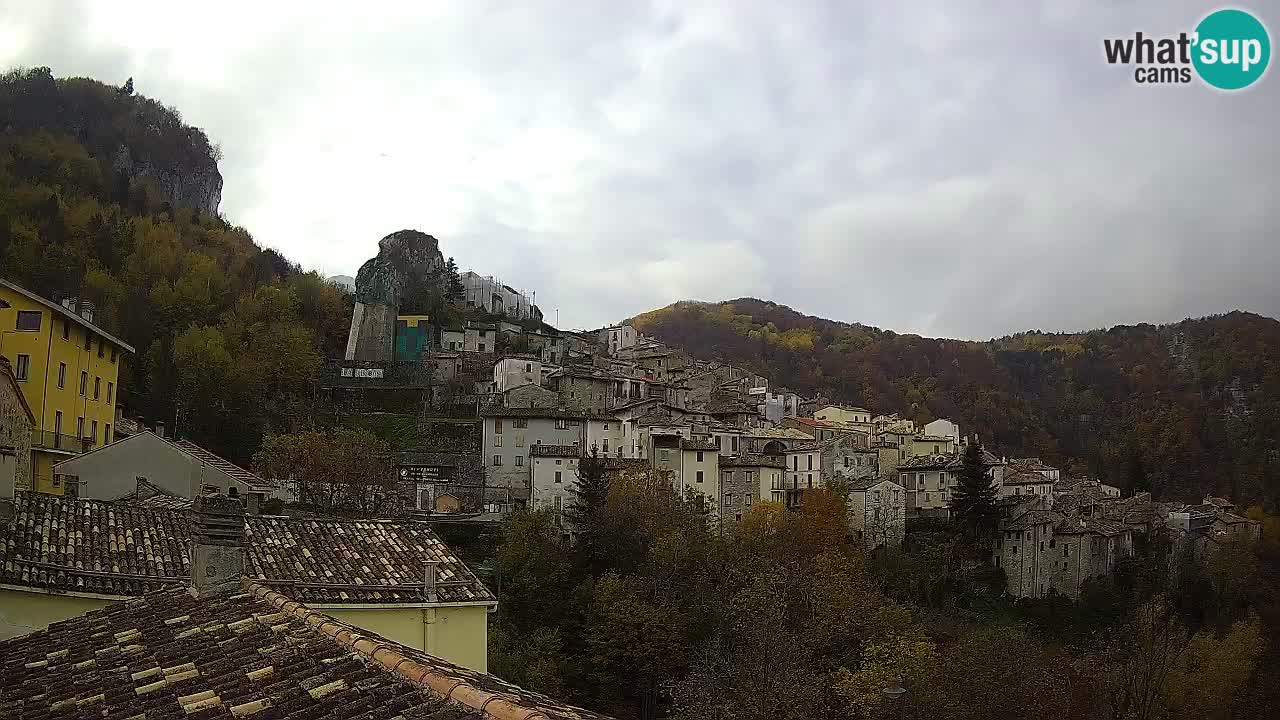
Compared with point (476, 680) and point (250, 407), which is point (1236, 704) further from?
point (250, 407)

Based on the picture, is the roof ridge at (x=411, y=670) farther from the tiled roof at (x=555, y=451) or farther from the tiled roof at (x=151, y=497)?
the tiled roof at (x=555, y=451)

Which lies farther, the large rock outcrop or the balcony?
the large rock outcrop

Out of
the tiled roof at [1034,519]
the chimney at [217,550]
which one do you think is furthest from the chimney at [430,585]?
the tiled roof at [1034,519]

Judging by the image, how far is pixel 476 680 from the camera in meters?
5.16

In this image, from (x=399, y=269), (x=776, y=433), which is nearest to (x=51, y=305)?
(x=776, y=433)

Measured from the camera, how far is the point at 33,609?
36.8 feet

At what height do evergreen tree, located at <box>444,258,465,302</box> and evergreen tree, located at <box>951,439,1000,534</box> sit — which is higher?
evergreen tree, located at <box>444,258,465,302</box>

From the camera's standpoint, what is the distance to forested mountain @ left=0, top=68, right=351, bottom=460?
2159 inches

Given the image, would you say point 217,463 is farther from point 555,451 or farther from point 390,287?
point 390,287

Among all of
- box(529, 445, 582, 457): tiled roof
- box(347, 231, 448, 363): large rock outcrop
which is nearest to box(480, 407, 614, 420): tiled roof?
box(529, 445, 582, 457): tiled roof

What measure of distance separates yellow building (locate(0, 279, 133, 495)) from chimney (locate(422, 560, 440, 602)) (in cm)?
2329

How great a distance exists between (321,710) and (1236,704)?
43.5 meters

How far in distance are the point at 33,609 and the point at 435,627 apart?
15.9 feet

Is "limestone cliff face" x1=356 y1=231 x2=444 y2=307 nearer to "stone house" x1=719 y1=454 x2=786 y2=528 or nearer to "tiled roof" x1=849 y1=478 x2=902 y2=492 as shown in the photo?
"stone house" x1=719 y1=454 x2=786 y2=528
